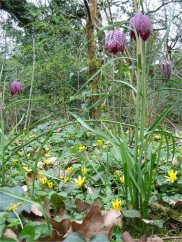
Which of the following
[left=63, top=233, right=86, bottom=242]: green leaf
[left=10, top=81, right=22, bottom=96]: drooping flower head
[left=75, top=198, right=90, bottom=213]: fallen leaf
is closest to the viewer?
[left=63, top=233, right=86, bottom=242]: green leaf

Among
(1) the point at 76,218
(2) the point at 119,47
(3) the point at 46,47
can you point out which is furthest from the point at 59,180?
(3) the point at 46,47

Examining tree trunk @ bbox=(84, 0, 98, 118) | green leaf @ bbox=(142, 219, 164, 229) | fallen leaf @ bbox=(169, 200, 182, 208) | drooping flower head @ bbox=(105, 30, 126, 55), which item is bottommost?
green leaf @ bbox=(142, 219, 164, 229)

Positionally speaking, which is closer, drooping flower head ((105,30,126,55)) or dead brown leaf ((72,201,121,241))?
dead brown leaf ((72,201,121,241))

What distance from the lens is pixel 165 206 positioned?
1.12 metres

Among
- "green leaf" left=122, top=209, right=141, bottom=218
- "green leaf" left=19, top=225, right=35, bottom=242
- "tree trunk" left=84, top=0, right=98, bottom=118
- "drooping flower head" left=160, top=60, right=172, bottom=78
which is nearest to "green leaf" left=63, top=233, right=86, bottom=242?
"green leaf" left=19, top=225, right=35, bottom=242

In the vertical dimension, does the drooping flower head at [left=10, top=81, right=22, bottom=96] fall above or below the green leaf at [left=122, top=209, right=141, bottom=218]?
above

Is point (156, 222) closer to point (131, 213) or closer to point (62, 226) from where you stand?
point (131, 213)

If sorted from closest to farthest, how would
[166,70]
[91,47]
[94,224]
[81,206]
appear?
[94,224]
[81,206]
[166,70]
[91,47]

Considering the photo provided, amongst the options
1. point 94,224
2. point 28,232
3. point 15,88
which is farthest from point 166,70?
point 15,88

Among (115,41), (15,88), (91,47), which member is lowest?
(15,88)

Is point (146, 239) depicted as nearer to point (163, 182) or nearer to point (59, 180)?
point (163, 182)

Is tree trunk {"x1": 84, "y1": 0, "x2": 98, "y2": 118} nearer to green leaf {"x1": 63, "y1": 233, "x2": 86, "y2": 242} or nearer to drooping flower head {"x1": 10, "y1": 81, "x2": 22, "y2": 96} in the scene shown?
drooping flower head {"x1": 10, "y1": 81, "x2": 22, "y2": 96}

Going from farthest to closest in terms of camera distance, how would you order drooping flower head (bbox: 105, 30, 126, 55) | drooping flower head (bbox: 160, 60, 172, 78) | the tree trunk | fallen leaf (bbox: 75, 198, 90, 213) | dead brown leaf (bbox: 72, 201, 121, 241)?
1. the tree trunk
2. drooping flower head (bbox: 160, 60, 172, 78)
3. drooping flower head (bbox: 105, 30, 126, 55)
4. fallen leaf (bbox: 75, 198, 90, 213)
5. dead brown leaf (bbox: 72, 201, 121, 241)

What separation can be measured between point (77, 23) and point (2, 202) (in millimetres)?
7005
